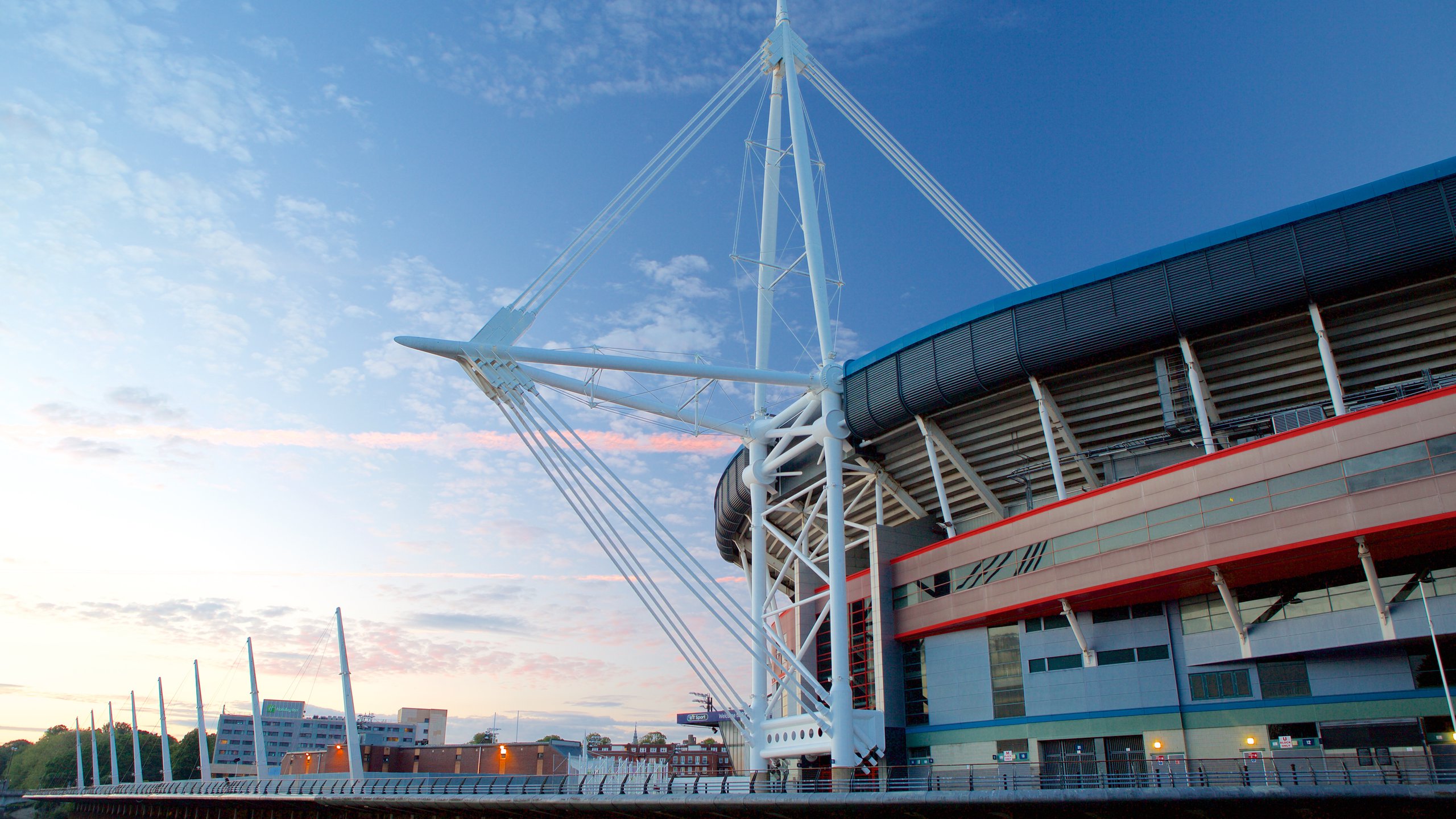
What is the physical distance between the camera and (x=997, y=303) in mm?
38250

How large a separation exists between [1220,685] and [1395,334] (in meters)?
13.9

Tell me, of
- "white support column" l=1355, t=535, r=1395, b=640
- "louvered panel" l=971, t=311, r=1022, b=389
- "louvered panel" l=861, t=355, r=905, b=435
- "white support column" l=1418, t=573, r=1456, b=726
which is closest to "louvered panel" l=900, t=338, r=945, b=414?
"louvered panel" l=861, t=355, r=905, b=435

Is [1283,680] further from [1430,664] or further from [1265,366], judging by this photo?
[1265,366]

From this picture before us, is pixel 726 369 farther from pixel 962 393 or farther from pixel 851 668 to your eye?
pixel 851 668

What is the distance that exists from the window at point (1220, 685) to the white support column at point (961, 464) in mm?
11119

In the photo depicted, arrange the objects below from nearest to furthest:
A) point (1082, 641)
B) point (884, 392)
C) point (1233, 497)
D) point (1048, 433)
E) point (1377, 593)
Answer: point (1377, 593) < point (1233, 497) < point (1048, 433) < point (1082, 641) < point (884, 392)

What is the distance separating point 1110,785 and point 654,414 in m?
20.9

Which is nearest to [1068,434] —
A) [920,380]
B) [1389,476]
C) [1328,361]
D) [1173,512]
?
[1173,512]

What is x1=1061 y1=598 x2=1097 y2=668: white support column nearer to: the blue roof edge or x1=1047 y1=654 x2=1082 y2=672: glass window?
x1=1047 y1=654 x2=1082 y2=672: glass window

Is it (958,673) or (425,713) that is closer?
(958,673)

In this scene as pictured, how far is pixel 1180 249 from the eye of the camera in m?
34.2

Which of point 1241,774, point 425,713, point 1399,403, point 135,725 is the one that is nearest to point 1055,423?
point 1399,403

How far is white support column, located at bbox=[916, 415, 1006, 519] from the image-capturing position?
1624 inches

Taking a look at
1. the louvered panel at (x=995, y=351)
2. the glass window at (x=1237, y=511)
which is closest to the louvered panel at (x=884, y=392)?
the louvered panel at (x=995, y=351)
